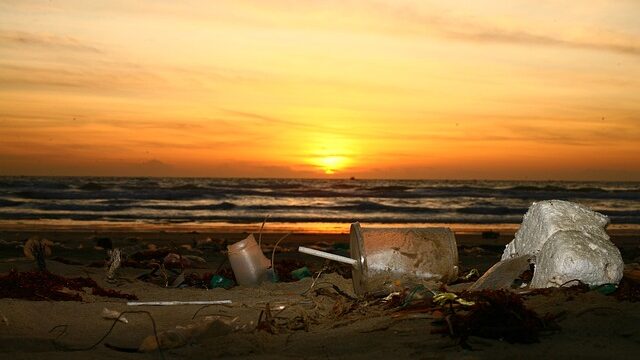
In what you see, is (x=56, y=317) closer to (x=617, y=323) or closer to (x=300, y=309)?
(x=300, y=309)

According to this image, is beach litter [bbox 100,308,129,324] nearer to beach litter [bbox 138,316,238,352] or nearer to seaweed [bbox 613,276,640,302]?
beach litter [bbox 138,316,238,352]

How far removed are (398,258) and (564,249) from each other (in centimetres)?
143

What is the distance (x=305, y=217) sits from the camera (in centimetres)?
2612

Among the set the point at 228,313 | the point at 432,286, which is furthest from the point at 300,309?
the point at 432,286

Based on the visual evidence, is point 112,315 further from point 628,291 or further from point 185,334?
point 628,291

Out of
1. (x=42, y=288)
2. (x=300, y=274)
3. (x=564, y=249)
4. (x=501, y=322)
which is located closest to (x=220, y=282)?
(x=300, y=274)

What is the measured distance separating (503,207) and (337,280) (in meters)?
27.3

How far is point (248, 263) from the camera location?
7.64 m

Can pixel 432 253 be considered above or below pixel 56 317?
above

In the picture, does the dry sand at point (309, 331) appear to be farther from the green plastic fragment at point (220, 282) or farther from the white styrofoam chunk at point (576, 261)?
the green plastic fragment at point (220, 282)

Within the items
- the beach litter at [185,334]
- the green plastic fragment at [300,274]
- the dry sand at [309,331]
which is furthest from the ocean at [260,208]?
the beach litter at [185,334]

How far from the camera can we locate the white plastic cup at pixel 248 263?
755cm

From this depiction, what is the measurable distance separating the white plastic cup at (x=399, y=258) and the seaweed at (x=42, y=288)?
239cm

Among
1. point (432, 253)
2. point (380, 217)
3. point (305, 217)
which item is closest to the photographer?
point (432, 253)
